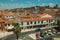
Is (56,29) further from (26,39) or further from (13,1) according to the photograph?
(13,1)

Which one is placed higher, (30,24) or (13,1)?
(13,1)

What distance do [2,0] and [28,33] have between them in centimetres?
90

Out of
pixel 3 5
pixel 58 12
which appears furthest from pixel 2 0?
pixel 58 12

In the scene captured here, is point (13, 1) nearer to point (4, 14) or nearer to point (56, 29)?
point (4, 14)

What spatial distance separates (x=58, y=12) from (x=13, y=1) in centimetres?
106

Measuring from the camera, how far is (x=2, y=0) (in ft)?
11.8

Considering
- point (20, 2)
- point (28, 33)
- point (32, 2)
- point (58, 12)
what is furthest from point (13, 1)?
point (58, 12)

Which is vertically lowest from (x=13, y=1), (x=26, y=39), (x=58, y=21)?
(x=26, y=39)

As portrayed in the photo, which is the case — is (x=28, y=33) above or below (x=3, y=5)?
below

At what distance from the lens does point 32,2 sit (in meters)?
3.79

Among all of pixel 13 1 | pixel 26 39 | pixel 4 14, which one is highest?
pixel 13 1

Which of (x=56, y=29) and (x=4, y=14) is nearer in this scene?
(x=4, y=14)

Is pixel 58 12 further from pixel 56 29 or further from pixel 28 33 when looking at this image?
pixel 28 33

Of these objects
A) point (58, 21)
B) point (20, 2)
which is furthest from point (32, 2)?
point (58, 21)
